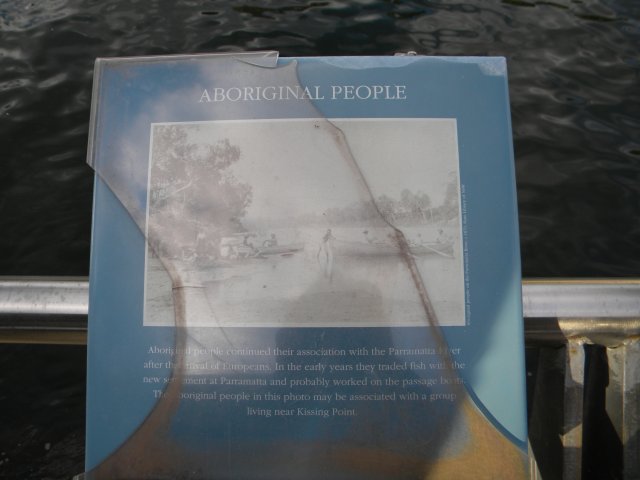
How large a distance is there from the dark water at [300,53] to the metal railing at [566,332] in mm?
957

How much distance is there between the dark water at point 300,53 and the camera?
251cm

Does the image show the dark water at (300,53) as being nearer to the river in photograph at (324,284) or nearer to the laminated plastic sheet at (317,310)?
the laminated plastic sheet at (317,310)

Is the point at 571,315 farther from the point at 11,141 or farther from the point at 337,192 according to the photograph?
the point at 11,141

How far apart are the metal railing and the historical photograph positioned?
0.34m

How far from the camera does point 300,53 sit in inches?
143

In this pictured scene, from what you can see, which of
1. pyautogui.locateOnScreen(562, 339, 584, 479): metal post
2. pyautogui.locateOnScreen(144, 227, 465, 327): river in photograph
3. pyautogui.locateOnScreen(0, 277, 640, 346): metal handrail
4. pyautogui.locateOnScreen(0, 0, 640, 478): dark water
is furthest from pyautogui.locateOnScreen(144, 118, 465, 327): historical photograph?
pyautogui.locateOnScreen(0, 0, 640, 478): dark water

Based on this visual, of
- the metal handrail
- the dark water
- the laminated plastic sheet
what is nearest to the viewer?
the laminated plastic sheet

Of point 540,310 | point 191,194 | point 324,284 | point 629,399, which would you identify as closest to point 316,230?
point 324,284

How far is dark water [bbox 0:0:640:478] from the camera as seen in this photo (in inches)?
98.8

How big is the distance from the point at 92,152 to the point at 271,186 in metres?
0.37

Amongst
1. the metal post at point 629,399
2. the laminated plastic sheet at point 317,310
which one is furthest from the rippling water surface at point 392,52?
the laminated plastic sheet at point 317,310

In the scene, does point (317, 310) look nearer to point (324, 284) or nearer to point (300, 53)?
point (324, 284)

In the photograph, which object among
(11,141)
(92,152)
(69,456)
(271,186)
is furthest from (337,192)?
(11,141)

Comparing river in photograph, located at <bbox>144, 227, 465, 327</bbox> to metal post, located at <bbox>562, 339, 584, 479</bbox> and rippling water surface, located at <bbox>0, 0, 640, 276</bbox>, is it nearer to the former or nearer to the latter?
metal post, located at <bbox>562, 339, 584, 479</bbox>
